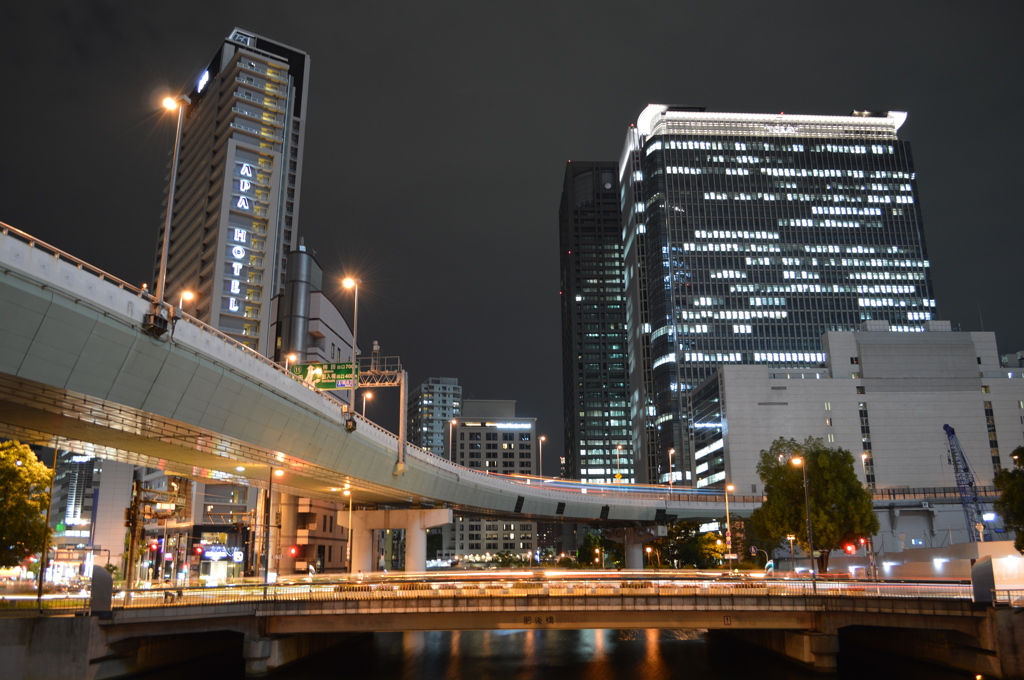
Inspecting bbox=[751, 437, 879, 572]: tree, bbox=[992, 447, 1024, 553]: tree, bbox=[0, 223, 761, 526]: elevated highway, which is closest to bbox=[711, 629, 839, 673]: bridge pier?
bbox=[992, 447, 1024, 553]: tree

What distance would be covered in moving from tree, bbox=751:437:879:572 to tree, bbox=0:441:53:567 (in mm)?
59617

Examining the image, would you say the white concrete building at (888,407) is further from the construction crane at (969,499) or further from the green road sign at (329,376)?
the green road sign at (329,376)

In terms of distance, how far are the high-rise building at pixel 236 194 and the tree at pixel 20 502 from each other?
76437 mm

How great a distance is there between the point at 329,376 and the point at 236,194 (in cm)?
10118

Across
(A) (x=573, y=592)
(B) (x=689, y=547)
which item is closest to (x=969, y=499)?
(B) (x=689, y=547)

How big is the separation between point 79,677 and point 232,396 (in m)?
14.1

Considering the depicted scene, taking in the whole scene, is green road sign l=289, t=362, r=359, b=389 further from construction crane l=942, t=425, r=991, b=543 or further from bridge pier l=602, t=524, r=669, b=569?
construction crane l=942, t=425, r=991, b=543

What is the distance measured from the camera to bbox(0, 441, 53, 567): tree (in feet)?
164

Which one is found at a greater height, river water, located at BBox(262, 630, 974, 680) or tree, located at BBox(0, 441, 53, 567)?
tree, located at BBox(0, 441, 53, 567)

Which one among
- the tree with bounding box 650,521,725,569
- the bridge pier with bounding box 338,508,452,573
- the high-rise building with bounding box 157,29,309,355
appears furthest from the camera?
the high-rise building with bounding box 157,29,309,355

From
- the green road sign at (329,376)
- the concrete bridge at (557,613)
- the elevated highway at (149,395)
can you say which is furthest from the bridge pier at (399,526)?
the concrete bridge at (557,613)

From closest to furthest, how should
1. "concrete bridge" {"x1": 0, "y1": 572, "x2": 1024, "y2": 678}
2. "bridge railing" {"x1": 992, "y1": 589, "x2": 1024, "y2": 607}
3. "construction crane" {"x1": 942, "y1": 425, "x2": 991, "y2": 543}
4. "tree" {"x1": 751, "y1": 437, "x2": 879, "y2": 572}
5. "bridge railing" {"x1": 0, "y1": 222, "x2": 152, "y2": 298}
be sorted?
"bridge railing" {"x1": 0, "y1": 222, "x2": 152, "y2": 298}, "bridge railing" {"x1": 992, "y1": 589, "x2": 1024, "y2": 607}, "concrete bridge" {"x1": 0, "y1": 572, "x2": 1024, "y2": 678}, "tree" {"x1": 751, "y1": 437, "x2": 879, "y2": 572}, "construction crane" {"x1": 942, "y1": 425, "x2": 991, "y2": 543}

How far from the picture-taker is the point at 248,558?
8962cm

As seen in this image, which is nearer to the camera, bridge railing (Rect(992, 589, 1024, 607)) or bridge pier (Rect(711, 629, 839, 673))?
bridge railing (Rect(992, 589, 1024, 607))
